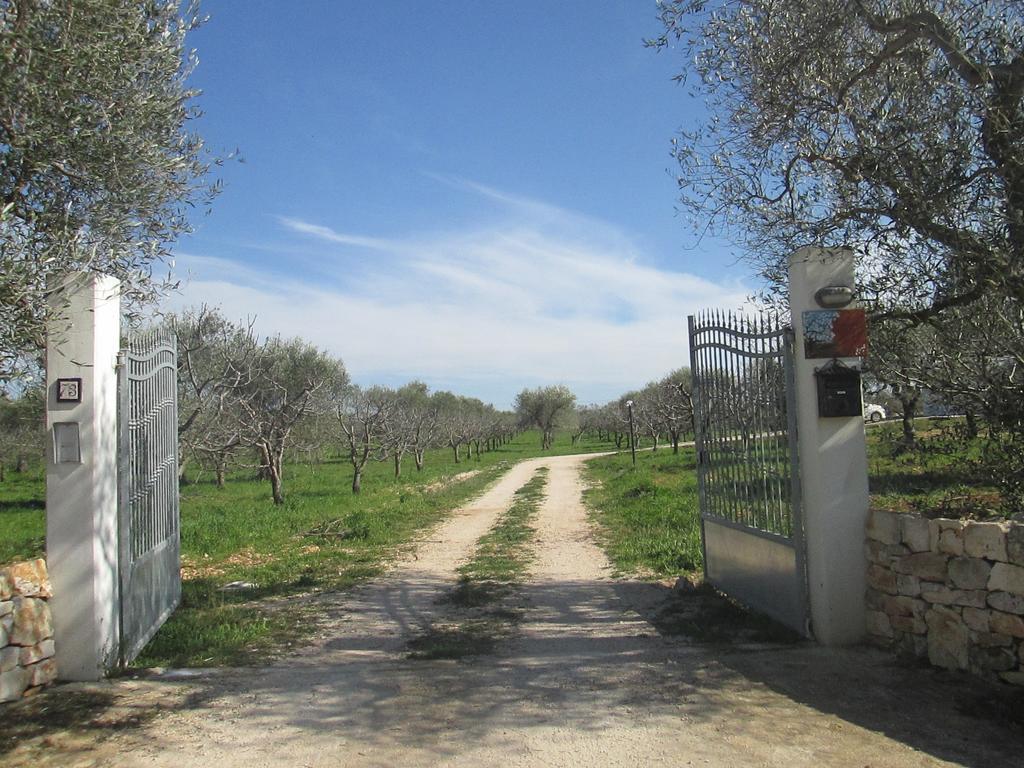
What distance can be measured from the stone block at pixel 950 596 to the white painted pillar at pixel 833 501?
0.68 m

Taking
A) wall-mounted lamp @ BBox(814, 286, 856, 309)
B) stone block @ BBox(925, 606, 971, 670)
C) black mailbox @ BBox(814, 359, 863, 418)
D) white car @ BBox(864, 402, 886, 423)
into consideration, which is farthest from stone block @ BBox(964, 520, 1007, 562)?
white car @ BBox(864, 402, 886, 423)

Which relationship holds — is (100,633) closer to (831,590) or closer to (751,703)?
(751,703)

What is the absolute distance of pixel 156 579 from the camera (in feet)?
22.8

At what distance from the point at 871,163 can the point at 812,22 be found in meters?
1.39

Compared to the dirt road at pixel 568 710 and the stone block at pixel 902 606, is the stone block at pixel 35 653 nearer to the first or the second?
the dirt road at pixel 568 710

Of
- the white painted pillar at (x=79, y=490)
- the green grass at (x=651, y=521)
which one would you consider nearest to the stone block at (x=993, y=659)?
the green grass at (x=651, y=521)

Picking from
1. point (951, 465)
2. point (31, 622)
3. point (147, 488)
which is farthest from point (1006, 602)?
point (147, 488)

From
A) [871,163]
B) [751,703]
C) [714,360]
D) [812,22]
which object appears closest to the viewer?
[751,703]

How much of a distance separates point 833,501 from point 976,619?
1.27 m

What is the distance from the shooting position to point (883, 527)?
223 inches

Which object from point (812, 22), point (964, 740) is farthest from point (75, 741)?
point (812, 22)

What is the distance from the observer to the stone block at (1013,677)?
4.62 m

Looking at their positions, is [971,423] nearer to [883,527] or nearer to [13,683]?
[883,527]

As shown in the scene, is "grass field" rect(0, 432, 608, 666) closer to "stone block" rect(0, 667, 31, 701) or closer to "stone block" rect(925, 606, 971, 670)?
"stone block" rect(0, 667, 31, 701)
